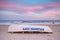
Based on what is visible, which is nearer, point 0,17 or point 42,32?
point 42,32

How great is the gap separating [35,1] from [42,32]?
0.83 m

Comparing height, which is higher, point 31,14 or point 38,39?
point 31,14

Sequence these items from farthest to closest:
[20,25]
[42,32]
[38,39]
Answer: [20,25], [42,32], [38,39]

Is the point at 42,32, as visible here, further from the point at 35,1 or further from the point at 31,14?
the point at 35,1

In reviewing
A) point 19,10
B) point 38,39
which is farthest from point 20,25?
point 38,39

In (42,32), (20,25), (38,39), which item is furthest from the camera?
(20,25)

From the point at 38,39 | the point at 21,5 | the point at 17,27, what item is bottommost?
the point at 38,39

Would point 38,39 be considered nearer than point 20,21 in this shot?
Yes

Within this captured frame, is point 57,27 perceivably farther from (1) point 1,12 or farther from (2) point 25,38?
(1) point 1,12

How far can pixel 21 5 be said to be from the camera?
3066mm

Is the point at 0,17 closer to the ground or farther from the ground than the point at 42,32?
farther from the ground

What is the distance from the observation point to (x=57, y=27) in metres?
3.12

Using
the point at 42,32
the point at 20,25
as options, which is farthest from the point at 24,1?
the point at 42,32

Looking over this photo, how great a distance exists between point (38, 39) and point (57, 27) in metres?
0.99
